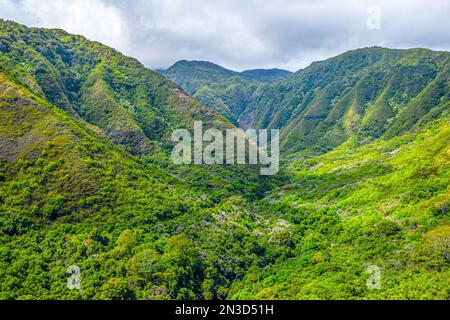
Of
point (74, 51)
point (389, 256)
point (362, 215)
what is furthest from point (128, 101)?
point (389, 256)

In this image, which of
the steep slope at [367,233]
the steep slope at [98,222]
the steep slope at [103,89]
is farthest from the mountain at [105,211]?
the steep slope at [367,233]

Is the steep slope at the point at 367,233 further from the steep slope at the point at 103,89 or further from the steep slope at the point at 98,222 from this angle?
the steep slope at the point at 103,89

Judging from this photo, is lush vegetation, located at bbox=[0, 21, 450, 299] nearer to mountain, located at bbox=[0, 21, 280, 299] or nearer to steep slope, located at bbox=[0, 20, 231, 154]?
mountain, located at bbox=[0, 21, 280, 299]

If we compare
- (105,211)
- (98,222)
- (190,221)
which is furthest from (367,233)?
(98,222)

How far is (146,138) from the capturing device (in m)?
148

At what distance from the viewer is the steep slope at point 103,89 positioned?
146 meters

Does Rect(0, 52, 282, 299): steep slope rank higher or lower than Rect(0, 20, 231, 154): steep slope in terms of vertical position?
lower

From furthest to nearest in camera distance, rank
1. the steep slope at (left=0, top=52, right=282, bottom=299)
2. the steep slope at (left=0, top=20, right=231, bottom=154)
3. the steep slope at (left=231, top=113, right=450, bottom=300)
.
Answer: the steep slope at (left=0, top=20, right=231, bottom=154) → the steep slope at (left=0, top=52, right=282, bottom=299) → the steep slope at (left=231, top=113, right=450, bottom=300)

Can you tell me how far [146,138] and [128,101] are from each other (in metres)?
28.9

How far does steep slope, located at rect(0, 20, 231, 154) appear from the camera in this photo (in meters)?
146

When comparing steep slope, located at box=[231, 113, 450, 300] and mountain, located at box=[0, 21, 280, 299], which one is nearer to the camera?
steep slope, located at box=[231, 113, 450, 300]

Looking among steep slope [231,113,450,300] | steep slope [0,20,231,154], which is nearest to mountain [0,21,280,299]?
steep slope [0,20,231,154]

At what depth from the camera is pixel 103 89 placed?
164 meters
